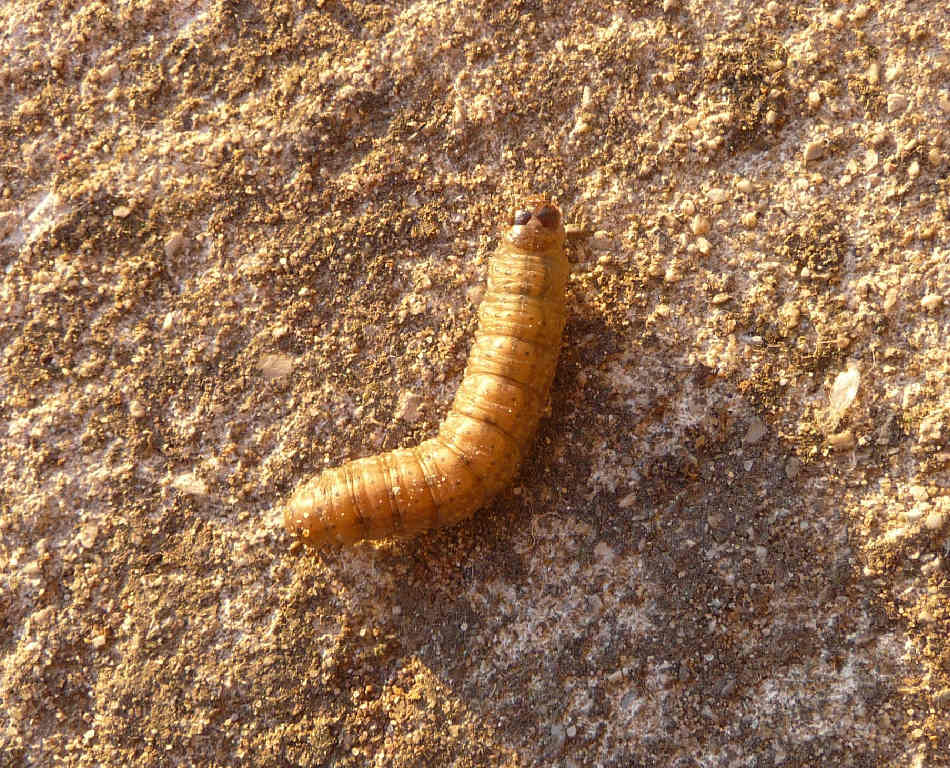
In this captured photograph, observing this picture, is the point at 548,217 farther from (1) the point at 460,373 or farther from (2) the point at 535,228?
(1) the point at 460,373

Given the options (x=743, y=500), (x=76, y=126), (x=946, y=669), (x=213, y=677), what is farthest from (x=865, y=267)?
(x=76, y=126)

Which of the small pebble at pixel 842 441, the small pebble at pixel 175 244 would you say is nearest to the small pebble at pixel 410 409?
the small pebble at pixel 175 244

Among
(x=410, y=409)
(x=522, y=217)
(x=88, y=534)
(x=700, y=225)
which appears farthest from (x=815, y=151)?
(x=88, y=534)

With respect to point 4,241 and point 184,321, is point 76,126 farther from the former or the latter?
point 184,321

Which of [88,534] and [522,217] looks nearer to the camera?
[522,217]

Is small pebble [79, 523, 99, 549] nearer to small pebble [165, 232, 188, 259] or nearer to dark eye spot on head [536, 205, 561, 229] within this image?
small pebble [165, 232, 188, 259]

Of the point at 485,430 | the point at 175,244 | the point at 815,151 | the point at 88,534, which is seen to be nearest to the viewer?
the point at 485,430

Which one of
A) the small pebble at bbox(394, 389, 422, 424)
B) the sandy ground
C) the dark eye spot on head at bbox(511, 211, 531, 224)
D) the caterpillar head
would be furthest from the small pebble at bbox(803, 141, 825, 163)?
the small pebble at bbox(394, 389, 422, 424)

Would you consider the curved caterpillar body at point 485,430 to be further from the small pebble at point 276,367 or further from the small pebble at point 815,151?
the small pebble at point 815,151
